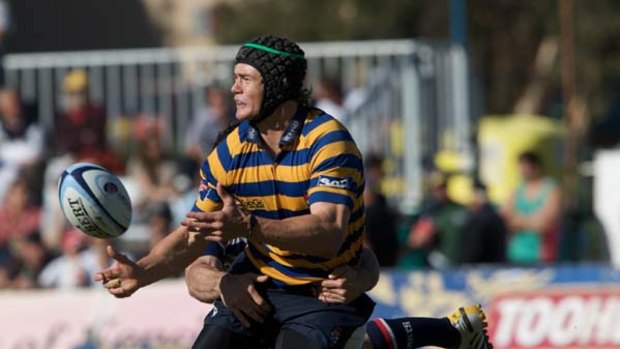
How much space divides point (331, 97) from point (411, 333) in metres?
6.27

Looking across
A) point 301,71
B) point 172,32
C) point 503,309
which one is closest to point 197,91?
point 503,309

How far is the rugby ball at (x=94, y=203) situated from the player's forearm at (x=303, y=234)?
872mm

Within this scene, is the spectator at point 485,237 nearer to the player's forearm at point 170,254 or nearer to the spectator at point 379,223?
the spectator at point 379,223

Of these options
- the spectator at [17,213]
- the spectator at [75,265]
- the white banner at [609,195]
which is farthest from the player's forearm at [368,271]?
the white banner at [609,195]

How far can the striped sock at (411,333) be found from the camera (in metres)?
8.22

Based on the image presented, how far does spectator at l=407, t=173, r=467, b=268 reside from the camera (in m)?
14.5

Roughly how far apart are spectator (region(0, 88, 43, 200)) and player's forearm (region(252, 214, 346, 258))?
820 cm

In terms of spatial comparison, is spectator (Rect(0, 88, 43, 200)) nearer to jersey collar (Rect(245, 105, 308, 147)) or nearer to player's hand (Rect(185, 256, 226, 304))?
player's hand (Rect(185, 256, 226, 304))

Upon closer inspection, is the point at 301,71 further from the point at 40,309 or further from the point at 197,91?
the point at 197,91

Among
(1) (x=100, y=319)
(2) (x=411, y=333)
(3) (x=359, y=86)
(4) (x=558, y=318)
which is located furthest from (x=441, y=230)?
(2) (x=411, y=333)

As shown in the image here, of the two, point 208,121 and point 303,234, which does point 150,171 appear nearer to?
point 208,121

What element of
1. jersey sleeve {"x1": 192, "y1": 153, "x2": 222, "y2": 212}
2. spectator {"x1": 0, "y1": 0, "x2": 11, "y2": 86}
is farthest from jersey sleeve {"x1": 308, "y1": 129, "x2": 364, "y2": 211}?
spectator {"x1": 0, "y1": 0, "x2": 11, "y2": 86}

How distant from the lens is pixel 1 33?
50.5 feet

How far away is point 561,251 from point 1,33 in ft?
18.8
